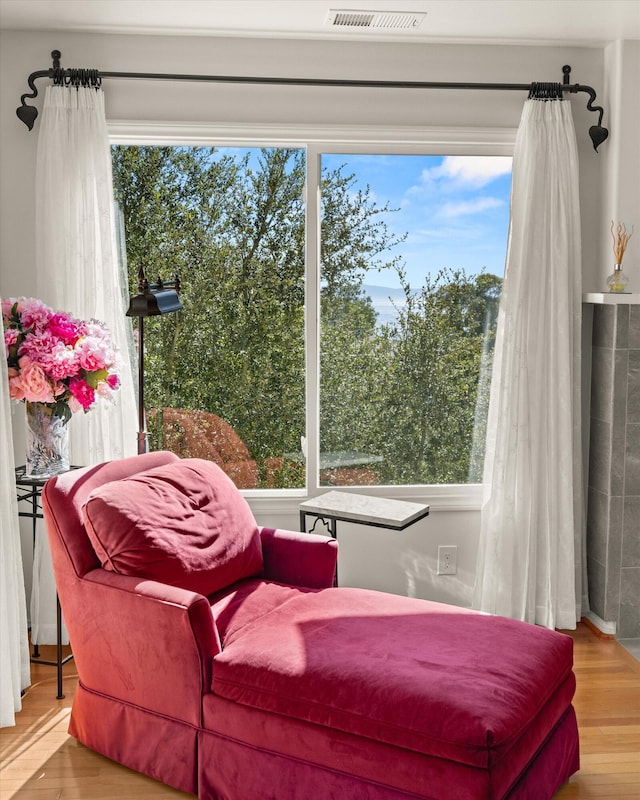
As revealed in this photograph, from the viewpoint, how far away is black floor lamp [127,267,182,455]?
3.27m

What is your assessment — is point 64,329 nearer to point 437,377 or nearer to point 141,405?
point 141,405

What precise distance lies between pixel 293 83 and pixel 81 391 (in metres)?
1.62

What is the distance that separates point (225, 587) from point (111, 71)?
7.35 ft

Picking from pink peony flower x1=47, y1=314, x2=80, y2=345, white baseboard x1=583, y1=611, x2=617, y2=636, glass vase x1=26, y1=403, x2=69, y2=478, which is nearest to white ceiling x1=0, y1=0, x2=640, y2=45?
pink peony flower x1=47, y1=314, x2=80, y2=345

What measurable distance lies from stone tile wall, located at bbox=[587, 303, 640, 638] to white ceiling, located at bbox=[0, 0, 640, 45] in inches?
46.5

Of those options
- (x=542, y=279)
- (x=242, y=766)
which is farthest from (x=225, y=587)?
(x=542, y=279)

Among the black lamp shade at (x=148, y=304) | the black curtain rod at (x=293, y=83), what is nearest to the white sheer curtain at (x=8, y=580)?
the black lamp shade at (x=148, y=304)

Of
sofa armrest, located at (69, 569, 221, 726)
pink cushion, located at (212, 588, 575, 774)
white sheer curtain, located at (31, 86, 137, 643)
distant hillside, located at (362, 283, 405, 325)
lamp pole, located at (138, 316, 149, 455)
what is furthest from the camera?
distant hillside, located at (362, 283, 405, 325)

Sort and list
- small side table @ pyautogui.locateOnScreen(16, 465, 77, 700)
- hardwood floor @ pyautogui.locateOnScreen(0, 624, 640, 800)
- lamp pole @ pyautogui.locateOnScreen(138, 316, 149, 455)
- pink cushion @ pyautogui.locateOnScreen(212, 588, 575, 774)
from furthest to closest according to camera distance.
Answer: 1. lamp pole @ pyautogui.locateOnScreen(138, 316, 149, 455)
2. small side table @ pyautogui.locateOnScreen(16, 465, 77, 700)
3. hardwood floor @ pyautogui.locateOnScreen(0, 624, 640, 800)
4. pink cushion @ pyautogui.locateOnScreen(212, 588, 575, 774)

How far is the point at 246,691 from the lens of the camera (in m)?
2.34

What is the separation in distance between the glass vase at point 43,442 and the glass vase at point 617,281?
2.37 m

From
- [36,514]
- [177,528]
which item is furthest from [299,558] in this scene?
[36,514]

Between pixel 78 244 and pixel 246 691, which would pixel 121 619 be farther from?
pixel 78 244

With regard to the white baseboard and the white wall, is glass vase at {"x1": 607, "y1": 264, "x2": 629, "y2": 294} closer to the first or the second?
the white wall
